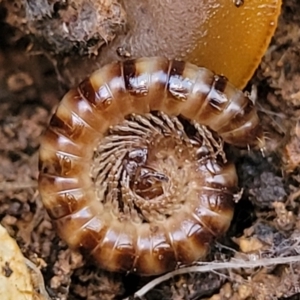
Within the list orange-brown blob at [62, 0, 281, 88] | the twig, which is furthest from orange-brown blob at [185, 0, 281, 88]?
the twig

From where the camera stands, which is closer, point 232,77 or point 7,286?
point 7,286

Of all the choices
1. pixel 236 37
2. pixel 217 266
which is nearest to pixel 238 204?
pixel 217 266

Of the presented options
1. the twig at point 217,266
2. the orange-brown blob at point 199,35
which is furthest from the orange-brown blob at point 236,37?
the twig at point 217,266

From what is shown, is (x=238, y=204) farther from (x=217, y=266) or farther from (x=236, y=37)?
(x=236, y=37)

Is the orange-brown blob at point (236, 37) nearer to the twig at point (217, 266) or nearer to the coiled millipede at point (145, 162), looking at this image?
the coiled millipede at point (145, 162)

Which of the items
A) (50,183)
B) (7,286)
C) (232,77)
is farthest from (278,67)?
(7,286)

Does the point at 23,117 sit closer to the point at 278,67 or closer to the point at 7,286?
the point at 7,286

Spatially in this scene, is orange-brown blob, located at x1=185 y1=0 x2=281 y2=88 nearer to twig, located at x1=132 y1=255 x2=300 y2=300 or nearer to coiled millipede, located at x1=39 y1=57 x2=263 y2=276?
coiled millipede, located at x1=39 y1=57 x2=263 y2=276
